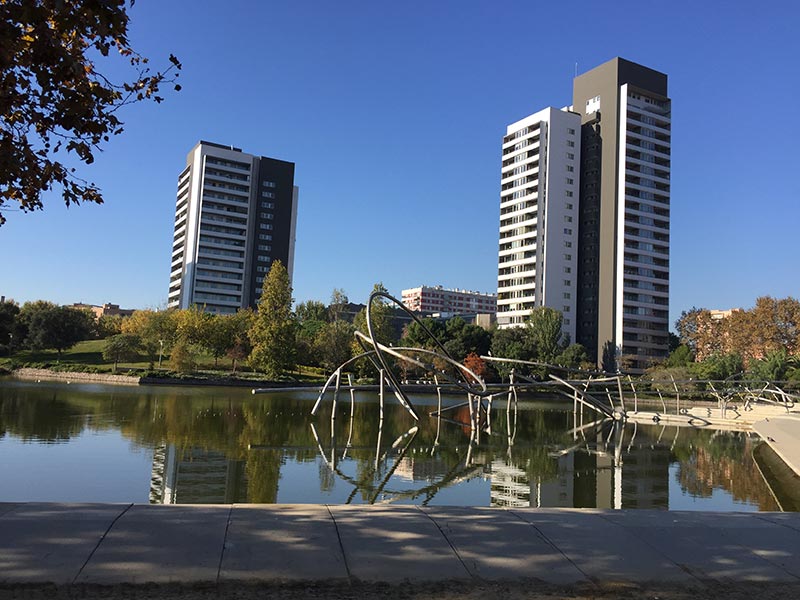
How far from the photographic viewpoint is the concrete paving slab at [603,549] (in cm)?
576

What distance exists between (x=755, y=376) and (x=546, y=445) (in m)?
44.3

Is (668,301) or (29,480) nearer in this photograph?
(29,480)

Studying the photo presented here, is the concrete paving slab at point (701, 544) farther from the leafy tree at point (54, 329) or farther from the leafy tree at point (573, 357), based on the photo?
the leafy tree at point (54, 329)

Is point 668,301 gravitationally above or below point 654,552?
above

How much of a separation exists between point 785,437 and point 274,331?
47405mm

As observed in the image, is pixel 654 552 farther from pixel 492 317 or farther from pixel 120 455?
pixel 492 317

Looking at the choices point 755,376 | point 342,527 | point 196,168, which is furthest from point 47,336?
point 342,527

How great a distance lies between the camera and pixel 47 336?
7450 centimetres

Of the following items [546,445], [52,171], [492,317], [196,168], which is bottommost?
[546,445]

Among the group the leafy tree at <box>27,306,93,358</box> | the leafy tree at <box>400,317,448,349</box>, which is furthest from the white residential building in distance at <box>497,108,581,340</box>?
the leafy tree at <box>27,306,93,358</box>

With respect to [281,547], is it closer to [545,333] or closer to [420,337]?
[420,337]

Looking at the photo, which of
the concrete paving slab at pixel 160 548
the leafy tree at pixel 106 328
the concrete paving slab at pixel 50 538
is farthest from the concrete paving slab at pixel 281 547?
the leafy tree at pixel 106 328

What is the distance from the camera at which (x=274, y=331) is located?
61.3 m

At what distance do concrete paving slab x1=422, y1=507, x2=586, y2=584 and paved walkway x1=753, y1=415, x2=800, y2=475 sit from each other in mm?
12171
